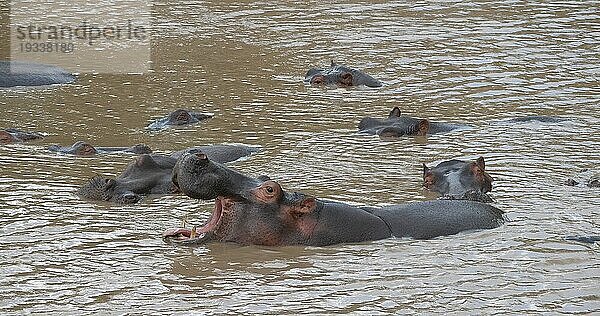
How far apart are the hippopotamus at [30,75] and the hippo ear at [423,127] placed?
4.10m

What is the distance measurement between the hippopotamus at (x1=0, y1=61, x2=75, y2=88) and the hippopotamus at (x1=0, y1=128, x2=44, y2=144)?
254 cm

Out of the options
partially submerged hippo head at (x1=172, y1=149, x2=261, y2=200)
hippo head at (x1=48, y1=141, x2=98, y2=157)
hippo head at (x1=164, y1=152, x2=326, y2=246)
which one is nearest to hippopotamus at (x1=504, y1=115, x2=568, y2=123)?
hippo head at (x1=48, y1=141, x2=98, y2=157)

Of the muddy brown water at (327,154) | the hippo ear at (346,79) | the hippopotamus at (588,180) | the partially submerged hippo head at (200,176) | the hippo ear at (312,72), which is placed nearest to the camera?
the muddy brown water at (327,154)

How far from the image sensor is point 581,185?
7508 mm

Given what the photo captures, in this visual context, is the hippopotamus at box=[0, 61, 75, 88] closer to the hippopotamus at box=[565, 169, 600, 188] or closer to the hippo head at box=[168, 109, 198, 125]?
the hippo head at box=[168, 109, 198, 125]

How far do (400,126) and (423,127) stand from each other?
0.18 m

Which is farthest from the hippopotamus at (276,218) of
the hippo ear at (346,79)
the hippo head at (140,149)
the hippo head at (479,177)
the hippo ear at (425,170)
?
the hippo ear at (346,79)

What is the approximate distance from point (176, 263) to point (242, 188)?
0.48 metres

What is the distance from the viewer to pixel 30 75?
12.0 meters

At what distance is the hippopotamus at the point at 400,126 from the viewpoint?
9.27 meters

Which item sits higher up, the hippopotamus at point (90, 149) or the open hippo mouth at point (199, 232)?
the open hippo mouth at point (199, 232)

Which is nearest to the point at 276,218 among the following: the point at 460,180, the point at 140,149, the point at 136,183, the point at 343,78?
the point at 136,183

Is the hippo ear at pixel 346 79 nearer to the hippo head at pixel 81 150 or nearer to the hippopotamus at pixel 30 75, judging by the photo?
the hippopotamus at pixel 30 75

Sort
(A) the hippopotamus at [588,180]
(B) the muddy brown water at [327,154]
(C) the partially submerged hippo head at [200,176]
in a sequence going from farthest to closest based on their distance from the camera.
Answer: (A) the hippopotamus at [588,180], (C) the partially submerged hippo head at [200,176], (B) the muddy brown water at [327,154]
